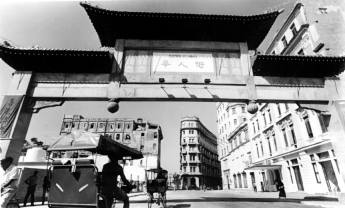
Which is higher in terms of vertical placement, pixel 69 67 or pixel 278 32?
pixel 278 32

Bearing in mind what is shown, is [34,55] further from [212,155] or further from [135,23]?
[212,155]

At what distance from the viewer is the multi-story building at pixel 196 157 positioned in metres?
63.4

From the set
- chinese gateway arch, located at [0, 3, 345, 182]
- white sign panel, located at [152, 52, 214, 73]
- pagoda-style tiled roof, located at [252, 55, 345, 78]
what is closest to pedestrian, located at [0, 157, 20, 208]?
chinese gateway arch, located at [0, 3, 345, 182]

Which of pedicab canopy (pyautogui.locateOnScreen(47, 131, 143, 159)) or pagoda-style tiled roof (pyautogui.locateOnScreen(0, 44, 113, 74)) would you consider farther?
pagoda-style tiled roof (pyautogui.locateOnScreen(0, 44, 113, 74))

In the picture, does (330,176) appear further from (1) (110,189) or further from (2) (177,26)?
(1) (110,189)

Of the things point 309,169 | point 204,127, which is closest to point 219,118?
point 204,127

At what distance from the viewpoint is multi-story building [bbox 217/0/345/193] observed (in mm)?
16891

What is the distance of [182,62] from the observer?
32.6 ft

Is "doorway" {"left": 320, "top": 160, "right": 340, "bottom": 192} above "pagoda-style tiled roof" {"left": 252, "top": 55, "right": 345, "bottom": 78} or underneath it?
underneath

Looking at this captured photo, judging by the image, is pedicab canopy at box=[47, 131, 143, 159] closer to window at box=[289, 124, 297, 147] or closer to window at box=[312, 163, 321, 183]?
window at box=[312, 163, 321, 183]

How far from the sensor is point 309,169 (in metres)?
18.5

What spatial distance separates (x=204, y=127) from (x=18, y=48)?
73278 mm

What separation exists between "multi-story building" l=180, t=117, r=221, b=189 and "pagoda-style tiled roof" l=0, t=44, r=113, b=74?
5651cm

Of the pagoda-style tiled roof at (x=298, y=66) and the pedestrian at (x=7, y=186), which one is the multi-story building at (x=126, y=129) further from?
the pedestrian at (x=7, y=186)
